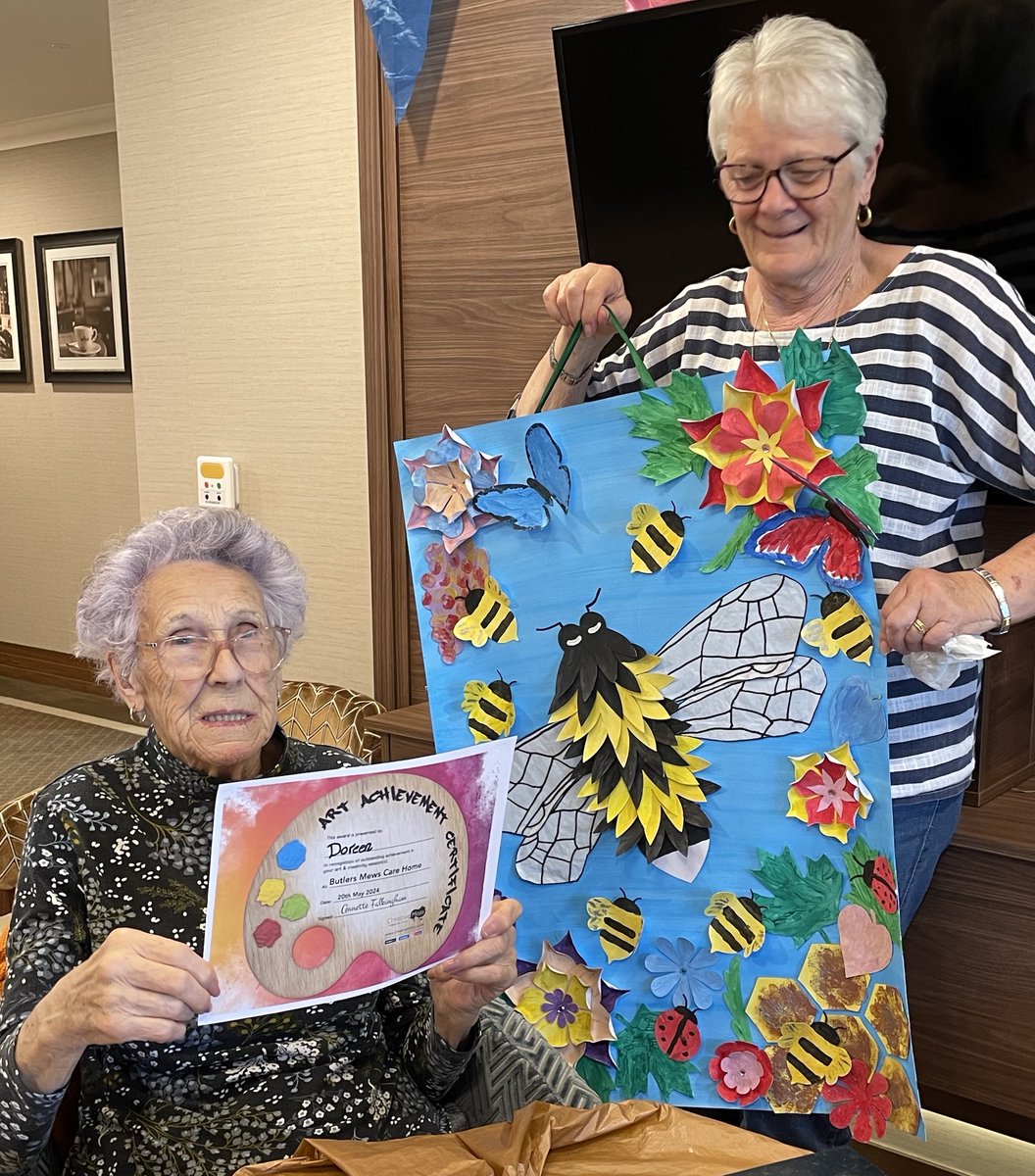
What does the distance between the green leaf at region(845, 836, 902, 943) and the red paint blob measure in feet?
1.90

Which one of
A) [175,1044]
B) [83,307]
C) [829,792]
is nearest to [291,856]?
[175,1044]

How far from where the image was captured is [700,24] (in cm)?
176

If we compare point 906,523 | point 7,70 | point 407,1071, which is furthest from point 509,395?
point 7,70

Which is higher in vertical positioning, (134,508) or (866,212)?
(866,212)

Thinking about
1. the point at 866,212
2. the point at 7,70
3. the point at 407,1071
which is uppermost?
the point at 7,70

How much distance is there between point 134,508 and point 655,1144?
199 inches

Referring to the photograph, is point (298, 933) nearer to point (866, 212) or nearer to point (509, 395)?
point (866, 212)

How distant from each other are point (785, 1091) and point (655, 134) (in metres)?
1.38

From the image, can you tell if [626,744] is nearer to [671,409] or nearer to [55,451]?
[671,409]

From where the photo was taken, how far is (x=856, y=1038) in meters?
1.32

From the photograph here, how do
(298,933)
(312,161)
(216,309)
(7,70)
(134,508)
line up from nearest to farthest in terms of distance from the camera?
1. (298,933)
2. (312,161)
3. (216,309)
4. (7,70)
5. (134,508)

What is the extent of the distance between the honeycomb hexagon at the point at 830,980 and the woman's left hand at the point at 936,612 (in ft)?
1.13

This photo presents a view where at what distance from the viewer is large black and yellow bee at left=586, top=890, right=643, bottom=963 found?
1412 mm

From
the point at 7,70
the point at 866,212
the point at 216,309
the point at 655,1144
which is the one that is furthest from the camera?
the point at 7,70
